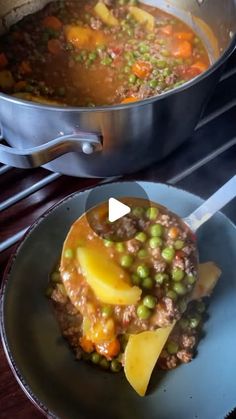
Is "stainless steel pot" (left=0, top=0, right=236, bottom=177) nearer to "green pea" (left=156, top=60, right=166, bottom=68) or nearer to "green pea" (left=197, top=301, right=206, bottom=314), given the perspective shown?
"green pea" (left=156, top=60, right=166, bottom=68)

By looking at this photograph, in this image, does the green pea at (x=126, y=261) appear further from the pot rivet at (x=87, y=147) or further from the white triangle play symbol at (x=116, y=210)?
the pot rivet at (x=87, y=147)

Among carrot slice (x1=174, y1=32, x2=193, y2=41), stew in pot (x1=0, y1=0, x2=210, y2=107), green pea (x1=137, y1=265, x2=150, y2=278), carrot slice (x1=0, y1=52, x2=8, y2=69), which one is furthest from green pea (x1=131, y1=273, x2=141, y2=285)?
carrot slice (x1=174, y1=32, x2=193, y2=41)

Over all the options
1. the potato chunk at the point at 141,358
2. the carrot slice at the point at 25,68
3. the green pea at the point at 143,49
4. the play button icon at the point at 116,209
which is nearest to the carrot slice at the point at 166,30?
the green pea at the point at 143,49

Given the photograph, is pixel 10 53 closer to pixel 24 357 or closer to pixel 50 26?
pixel 50 26

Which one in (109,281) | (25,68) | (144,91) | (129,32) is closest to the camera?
(109,281)

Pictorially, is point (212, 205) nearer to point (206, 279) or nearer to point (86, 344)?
point (206, 279)

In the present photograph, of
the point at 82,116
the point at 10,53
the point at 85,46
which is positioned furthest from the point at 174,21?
the point at 82,116

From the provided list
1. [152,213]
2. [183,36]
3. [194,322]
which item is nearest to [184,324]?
[194,322]
